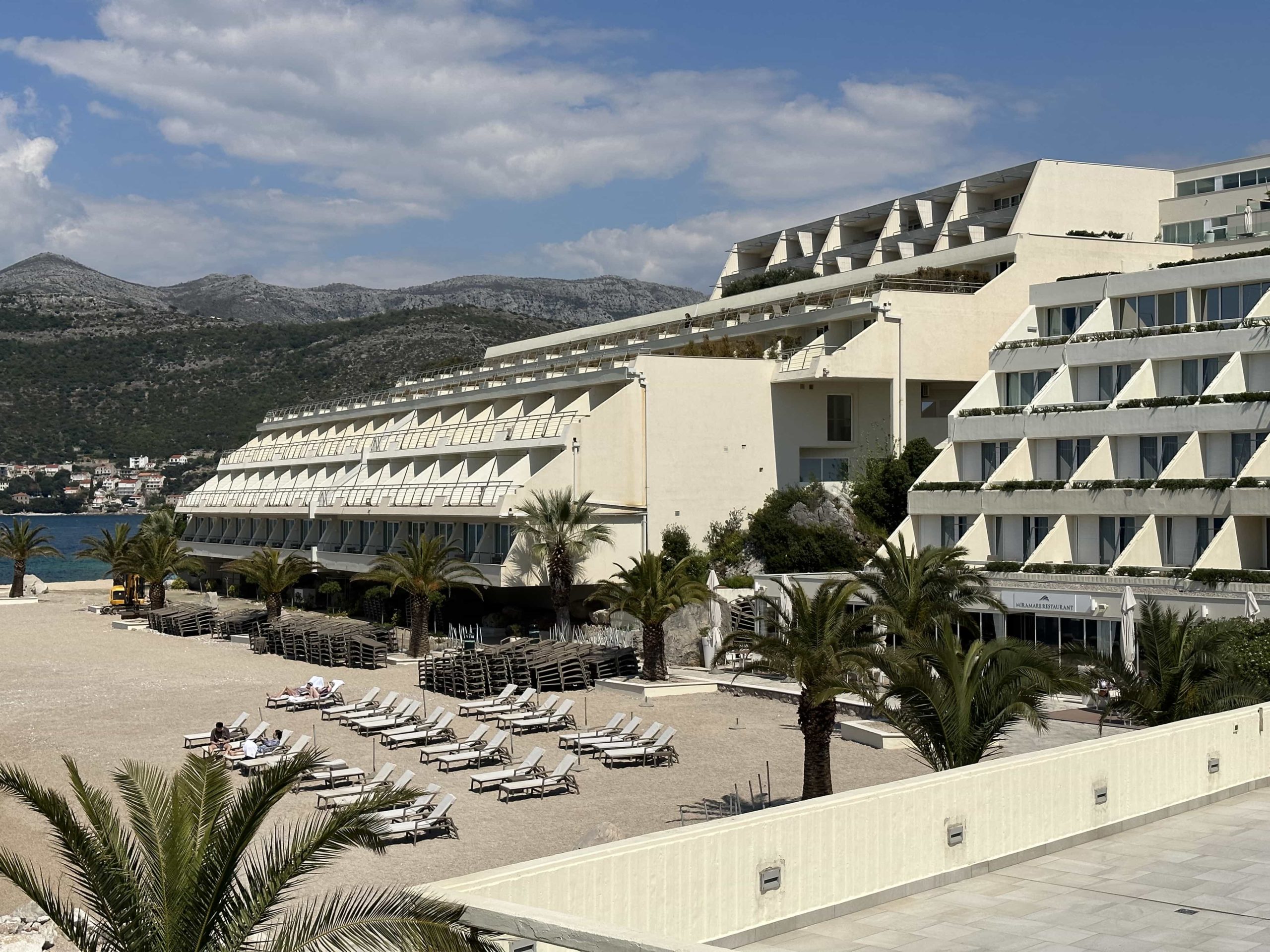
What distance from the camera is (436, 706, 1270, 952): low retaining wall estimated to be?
11.4m

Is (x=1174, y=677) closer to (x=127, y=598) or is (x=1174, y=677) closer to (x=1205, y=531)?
(x=1205, y=531)

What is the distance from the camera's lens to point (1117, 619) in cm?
3416

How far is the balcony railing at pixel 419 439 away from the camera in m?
50.4

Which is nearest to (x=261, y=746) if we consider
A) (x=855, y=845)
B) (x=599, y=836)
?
(x=599, y=836)

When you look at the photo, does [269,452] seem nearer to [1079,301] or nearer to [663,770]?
[1079,301]

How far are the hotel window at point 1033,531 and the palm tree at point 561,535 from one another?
13969 mm

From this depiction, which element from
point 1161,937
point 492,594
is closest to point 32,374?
point 492,594

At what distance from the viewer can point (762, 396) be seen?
168 ft

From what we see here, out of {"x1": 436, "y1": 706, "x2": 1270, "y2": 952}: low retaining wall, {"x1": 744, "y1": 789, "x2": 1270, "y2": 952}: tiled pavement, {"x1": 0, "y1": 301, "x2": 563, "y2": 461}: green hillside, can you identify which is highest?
{"x1": 0, "y1": 301, "x2": 563, "y2": 461}: green hillside

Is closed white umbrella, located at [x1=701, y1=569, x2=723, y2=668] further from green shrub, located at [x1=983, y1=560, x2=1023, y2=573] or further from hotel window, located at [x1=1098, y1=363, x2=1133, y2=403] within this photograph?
hotel window, located at [x1=1098, y1=363, x2=1133, y2=403]

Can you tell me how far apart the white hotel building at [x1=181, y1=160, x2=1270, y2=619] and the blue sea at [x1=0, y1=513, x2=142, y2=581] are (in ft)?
124

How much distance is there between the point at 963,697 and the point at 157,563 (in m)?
47.5

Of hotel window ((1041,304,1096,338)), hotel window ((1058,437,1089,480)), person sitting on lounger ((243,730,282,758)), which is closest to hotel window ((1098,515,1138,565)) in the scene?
hotel window ((1058,437,1089,480))

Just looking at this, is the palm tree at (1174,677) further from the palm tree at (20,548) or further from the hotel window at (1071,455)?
the palm tree at (20,548)
